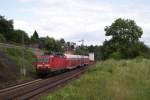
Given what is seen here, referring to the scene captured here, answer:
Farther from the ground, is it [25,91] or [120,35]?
[120,35]

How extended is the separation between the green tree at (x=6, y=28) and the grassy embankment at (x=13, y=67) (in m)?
41.9

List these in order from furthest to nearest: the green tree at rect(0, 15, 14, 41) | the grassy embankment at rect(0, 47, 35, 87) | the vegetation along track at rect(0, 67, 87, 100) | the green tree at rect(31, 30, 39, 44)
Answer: the green tree at rect(31, 30, 39, 44) → the green tree at rect(0, 15, 14, 41) → the grassy embankment at rect(0, 47, 35, 87) → the vegetation along track at rect(0, 67, 87, 100)

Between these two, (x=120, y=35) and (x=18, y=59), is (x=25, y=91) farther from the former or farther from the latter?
(x=120, y=35)

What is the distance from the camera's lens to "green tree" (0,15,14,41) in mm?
102312

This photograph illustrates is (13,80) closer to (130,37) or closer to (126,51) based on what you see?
(126,51)

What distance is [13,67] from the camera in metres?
46.6

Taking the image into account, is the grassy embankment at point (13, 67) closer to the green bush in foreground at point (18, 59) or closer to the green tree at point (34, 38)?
the green bush in foreground at point (18, 59)

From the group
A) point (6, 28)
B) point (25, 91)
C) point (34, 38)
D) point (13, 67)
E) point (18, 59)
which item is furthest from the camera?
point (34, 38)

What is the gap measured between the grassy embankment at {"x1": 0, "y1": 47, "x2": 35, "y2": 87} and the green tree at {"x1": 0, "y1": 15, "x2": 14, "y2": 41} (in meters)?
41.9

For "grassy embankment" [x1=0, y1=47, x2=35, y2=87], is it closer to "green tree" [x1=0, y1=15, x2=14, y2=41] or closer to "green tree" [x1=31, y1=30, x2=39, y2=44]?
"green tree" [x1=0, y1=15, x2=14, y2=41]

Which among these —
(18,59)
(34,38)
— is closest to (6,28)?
(18,59)

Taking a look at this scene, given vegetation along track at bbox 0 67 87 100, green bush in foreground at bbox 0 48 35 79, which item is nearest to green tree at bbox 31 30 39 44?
green bush in foreground at bbox 0 48 35 79

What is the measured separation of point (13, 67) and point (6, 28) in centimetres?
5866

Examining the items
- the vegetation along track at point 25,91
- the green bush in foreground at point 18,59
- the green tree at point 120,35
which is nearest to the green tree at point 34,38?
the green tree at point 120,35
